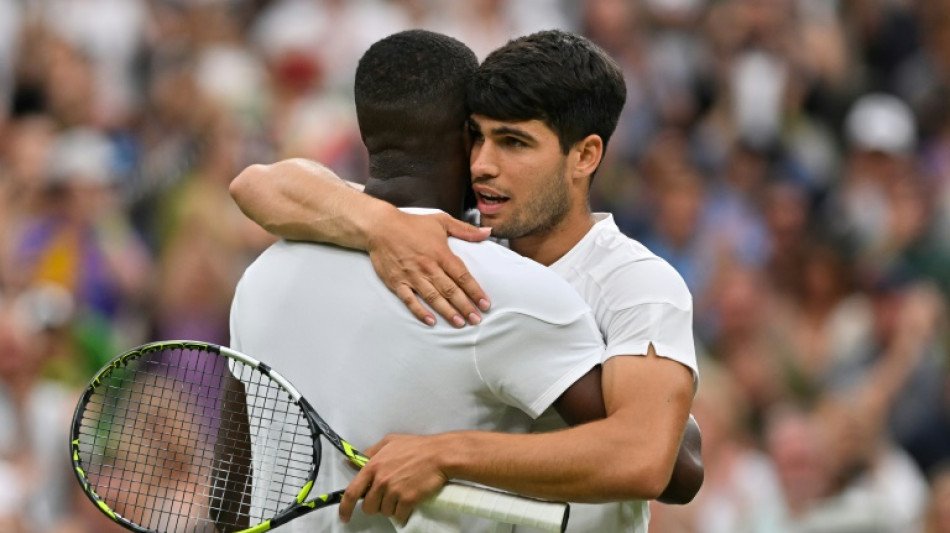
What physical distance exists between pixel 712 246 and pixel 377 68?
17.4 feet

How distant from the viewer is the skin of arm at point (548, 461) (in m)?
3.48

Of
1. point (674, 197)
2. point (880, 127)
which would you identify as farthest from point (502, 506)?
point (880, 127)

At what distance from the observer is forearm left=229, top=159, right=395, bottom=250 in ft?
12.3

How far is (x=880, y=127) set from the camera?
9.68 metres

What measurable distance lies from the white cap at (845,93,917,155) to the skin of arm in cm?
647

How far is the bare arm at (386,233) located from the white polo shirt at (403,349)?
0.03m

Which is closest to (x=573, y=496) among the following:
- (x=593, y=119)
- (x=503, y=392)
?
(x=503, y=392)

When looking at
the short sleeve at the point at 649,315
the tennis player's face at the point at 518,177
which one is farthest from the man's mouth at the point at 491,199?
the short sleeve at the point at 649,315

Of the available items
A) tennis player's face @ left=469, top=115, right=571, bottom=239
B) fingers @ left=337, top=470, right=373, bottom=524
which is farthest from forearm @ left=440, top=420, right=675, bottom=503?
tennis player's face @ left=469, top=115, right=571, bottom=239

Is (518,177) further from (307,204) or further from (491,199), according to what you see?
(307,204)

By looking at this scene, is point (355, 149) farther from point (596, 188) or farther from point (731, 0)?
point (731, 0)

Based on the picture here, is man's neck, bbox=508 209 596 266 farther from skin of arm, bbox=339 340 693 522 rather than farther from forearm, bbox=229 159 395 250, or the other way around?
skin of arm, bbox=339 340 693 522

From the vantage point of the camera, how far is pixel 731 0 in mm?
10820

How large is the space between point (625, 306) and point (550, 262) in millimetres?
355
